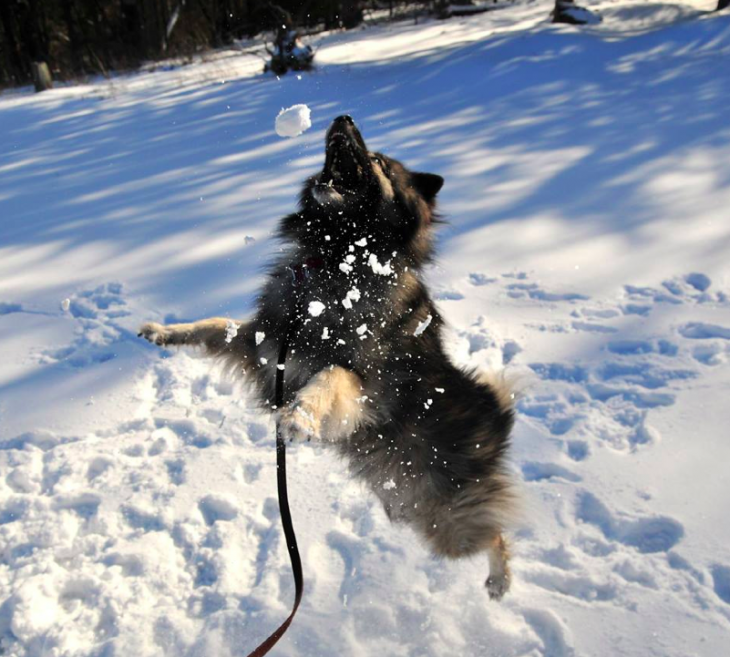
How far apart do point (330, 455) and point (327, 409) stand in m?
1.09

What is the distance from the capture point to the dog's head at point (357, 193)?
263 centimetres

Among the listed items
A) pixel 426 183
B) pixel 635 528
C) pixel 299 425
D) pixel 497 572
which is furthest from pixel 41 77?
pixel 635 528

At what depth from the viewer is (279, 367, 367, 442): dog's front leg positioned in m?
2.09

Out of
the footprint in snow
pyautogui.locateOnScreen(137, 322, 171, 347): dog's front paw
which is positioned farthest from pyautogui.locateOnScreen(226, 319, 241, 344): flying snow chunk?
the footprint in snow

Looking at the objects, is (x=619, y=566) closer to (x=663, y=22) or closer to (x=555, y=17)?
(x=555, y=17)

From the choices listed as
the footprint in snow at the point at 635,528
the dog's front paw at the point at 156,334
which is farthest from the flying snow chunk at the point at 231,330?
the footprint in snow at the point at 635,528

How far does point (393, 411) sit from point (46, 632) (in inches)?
61.5

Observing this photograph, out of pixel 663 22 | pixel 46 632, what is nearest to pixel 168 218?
pixel 46 632

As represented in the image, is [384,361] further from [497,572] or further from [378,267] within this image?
[497,572]

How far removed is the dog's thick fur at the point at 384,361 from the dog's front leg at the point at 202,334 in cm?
7

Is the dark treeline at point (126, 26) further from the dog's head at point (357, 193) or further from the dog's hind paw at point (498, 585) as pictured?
the dog's hind paw at point (498, 585)

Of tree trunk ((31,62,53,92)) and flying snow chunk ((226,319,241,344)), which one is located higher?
tree trunk ((31,62,53,92))

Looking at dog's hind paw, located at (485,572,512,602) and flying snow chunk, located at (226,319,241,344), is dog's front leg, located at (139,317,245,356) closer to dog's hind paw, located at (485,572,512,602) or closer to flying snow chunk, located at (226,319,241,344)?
flying snow chunk, located at (226,319,241,344)

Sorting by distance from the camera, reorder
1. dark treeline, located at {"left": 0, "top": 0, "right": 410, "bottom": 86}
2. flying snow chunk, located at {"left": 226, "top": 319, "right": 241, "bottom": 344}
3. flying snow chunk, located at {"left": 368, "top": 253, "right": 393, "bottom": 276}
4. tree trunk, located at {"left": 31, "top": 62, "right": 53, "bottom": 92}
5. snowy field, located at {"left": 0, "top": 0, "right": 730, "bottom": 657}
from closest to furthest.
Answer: snowy field, located at {"left": 0, "top": 0, "right": 730, "bottom": 657} → flying snow chunk, located at {"left": 368, "top": 253, "right": 393, "bottom": 276} → flying snow chunk, located at {"left": 226, "top": 319, "right": 241, "bottom": 344} → tree trunk, located at {"left": 31, "top": 62, "right": 53, "bottom": 92} → dark treeline, located at {"left": 0, "top": 0, "right": 410, "bottom": 86}
